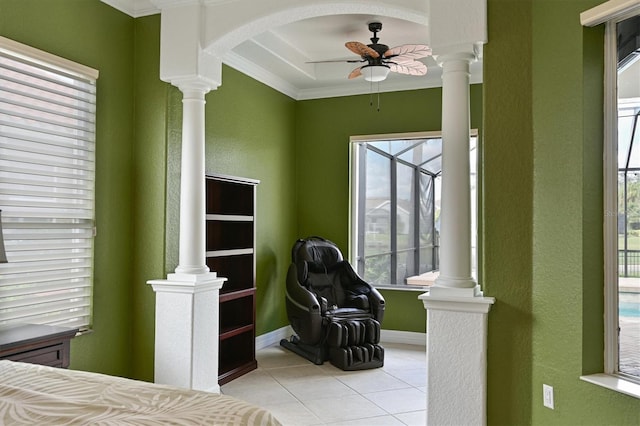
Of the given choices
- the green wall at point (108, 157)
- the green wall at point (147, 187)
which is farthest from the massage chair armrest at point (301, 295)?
the green wall at point (108, 157)

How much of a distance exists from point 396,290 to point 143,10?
12.5 ft

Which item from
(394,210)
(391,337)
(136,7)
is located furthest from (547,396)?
(136,7)

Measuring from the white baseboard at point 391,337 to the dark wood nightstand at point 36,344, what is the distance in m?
2.85

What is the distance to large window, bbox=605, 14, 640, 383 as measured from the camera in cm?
262

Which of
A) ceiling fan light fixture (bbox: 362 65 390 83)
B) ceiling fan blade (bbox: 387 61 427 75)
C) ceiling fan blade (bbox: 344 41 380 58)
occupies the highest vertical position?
ceiling fan blade (bbox: 344 41 380 58)

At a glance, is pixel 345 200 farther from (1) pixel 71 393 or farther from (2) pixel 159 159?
(1) pixel 71 393

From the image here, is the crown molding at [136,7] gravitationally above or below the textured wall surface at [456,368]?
above

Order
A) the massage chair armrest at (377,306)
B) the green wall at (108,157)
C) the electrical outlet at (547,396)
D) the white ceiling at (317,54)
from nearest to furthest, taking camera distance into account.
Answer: the electrical outlet at (547,396), the green wall at (108,157), the white ceiling at (317,54), the massage chair armrest at (377,306)

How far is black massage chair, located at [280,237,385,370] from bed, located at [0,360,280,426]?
9.85 feet

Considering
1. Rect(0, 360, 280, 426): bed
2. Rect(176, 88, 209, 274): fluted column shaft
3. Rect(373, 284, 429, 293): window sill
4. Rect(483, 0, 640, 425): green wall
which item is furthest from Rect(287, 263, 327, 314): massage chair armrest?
Rect(0, 360, 280, 426): bed

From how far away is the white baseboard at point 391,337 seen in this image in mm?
5620

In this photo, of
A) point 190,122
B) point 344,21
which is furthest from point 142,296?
point 344,21

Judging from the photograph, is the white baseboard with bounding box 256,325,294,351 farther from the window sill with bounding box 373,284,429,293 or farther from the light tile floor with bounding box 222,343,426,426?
the window sill with bounding box 373,284,429,293

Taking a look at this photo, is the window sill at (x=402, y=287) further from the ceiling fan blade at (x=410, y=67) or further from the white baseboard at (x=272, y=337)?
the ceiling fan blade at (x=410, y=67)
